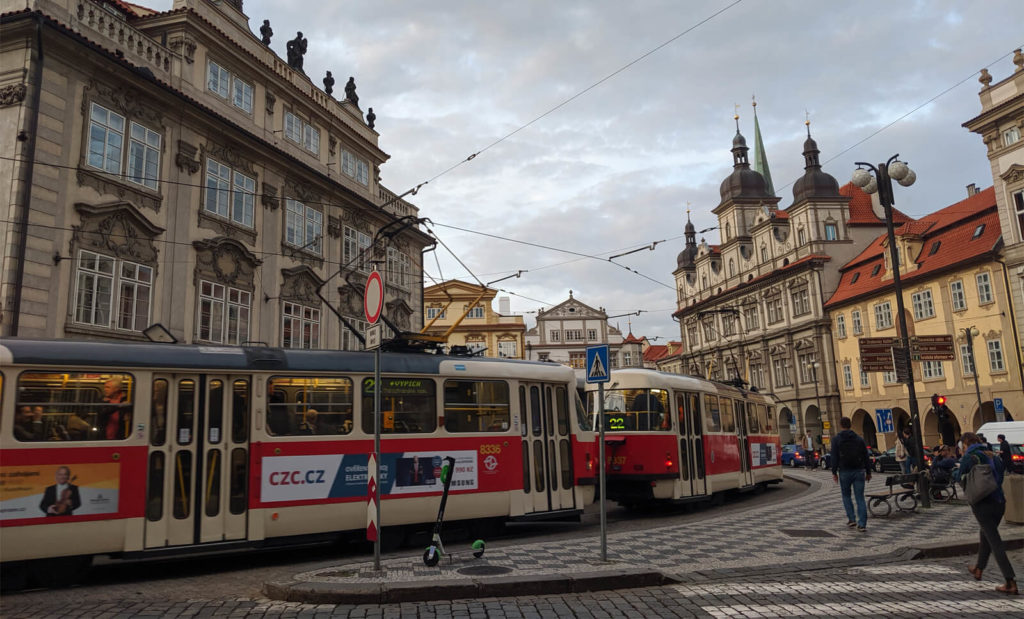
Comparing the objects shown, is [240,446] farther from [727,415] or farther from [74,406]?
[727,415]

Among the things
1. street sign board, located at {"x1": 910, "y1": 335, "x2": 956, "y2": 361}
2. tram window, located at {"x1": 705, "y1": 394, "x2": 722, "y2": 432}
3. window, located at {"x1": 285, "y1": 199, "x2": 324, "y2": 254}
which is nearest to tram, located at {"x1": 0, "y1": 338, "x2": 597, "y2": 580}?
tram window, located at {"x1": 705, "y1": 394, "x2": 722, "y2": 432}

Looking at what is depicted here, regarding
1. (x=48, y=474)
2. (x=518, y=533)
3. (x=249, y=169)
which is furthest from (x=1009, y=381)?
(x=48, y=474)

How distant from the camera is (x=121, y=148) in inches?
682

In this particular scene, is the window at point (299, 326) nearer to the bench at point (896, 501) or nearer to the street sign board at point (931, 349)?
the bench at point (896, 501)

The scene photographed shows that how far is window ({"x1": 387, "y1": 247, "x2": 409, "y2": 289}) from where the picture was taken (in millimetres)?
29188

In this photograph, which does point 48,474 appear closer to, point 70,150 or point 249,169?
point 70,150

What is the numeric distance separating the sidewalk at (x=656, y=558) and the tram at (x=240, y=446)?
1499 mm

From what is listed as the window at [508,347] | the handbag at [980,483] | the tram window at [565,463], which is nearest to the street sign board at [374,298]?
the tram window at [565,463]

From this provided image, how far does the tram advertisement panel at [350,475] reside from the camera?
384 inches

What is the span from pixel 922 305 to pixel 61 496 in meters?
46.9

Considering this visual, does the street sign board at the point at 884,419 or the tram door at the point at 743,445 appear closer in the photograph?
the tram door at the point at 743,445

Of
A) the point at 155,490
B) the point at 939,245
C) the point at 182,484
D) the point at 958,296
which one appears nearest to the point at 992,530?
the point at 182,484

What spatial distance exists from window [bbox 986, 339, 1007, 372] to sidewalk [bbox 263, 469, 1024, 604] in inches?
1170

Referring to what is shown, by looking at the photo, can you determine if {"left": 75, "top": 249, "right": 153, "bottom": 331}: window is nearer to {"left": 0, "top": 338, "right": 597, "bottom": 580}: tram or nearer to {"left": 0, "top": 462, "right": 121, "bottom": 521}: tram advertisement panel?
{"left": 0, "top": 338, "right": 597, "bottom": 580}: tram
